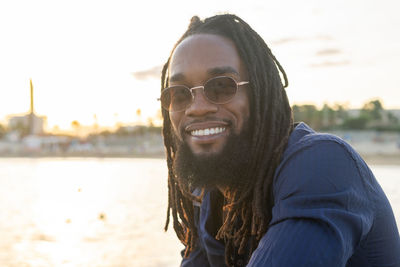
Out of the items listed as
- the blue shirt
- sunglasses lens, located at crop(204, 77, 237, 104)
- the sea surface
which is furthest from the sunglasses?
the sea surface

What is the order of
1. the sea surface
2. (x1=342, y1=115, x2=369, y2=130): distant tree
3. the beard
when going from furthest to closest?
(x1=342, y1=115, x2=369, y2=130): distant tree
the sea surface
the beard

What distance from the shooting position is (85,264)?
6262 millimetres

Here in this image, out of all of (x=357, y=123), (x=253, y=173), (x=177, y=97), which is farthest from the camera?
(x=357, y=123)

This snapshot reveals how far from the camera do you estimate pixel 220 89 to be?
1.91 meters

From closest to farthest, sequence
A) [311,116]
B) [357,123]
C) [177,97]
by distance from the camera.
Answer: [177,97] → [357,123] → [311,116]

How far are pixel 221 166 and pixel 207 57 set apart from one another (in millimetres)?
469

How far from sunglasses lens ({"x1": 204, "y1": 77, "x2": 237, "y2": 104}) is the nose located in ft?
0.08

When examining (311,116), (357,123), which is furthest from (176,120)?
(311,116)

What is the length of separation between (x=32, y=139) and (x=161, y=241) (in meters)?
67.1

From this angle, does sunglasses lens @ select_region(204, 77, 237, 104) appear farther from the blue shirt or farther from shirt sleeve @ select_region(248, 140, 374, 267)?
shirt sleeve @ select_region(248, 140, 374, 267)

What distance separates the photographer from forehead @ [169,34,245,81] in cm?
193

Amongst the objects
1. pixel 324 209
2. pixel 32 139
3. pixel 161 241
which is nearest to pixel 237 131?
pixel 324 209

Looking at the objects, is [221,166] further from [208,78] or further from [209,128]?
[208,78]

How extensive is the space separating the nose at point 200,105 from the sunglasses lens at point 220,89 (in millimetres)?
25
